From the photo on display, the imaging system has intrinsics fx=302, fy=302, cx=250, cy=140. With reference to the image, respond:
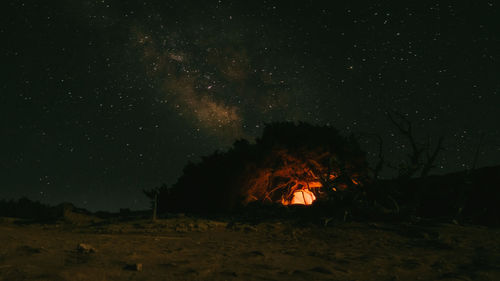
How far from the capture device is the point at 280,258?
4.48 m

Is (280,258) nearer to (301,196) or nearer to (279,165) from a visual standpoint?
(279,165)

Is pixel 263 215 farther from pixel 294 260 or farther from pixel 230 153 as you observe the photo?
pixel 294 260

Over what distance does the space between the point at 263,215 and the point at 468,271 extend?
7502mm

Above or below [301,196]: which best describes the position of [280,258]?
below

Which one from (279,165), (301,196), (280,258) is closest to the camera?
(280,258)

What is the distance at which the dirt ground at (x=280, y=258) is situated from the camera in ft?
10.7

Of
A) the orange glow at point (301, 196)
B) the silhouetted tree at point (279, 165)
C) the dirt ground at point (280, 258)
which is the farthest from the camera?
the orange glow at point (301, 196)

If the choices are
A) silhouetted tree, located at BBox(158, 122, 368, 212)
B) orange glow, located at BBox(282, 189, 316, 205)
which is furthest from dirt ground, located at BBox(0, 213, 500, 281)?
orange glow, located at BBox(282, 189, 316, 205)

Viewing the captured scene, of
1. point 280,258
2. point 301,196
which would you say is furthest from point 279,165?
point 280,258

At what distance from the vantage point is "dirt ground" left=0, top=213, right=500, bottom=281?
327 cm

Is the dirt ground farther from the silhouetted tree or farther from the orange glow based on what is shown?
the orange glow

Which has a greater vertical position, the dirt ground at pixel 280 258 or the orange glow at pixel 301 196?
the orange glow at pixel 301 196

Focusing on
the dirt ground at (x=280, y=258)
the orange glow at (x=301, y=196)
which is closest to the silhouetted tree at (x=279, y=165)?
the orange glow at (x=301, y=196)

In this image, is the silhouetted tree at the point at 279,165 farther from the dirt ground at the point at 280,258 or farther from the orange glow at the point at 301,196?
the dirt ground at the point at 280,258
